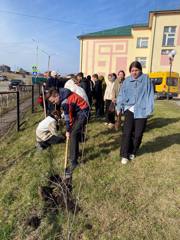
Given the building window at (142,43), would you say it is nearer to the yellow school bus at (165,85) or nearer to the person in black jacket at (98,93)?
the yellow school bus at (165,85)

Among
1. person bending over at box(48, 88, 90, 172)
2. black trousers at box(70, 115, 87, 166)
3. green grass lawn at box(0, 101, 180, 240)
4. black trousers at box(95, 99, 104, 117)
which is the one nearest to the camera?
green grass lawn at box(0, 101, 180, 240)

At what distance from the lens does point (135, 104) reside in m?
3.36

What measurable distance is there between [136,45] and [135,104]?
27.9m

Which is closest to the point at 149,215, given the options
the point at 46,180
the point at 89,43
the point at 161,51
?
the point at 46,180

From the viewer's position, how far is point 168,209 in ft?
8.00

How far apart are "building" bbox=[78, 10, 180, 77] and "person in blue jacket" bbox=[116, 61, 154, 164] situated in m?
22.9

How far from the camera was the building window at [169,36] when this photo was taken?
23672 mm

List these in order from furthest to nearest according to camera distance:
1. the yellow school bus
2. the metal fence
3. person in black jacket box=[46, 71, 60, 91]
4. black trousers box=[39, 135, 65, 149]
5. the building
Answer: the building
the yellow school bus
person in black jacket box=[46, 71, 60, 91]
the metal fence
black trousers box=[39, 135, 65, 149]

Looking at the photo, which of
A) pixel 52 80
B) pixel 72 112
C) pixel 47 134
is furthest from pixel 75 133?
pixel 52 80

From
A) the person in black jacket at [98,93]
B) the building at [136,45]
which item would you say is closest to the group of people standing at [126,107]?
the person in black jacket at [98,93]

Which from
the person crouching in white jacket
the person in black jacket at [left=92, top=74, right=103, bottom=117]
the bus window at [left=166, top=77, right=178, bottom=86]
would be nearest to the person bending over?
the person crouching in white jacket

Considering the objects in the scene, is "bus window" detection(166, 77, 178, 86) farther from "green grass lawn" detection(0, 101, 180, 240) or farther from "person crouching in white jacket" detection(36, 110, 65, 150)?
"person crouching in white jacket" detection(36, 110, 65, 150)

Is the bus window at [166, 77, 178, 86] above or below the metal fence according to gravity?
above

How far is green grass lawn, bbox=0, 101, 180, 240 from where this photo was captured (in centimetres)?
217
